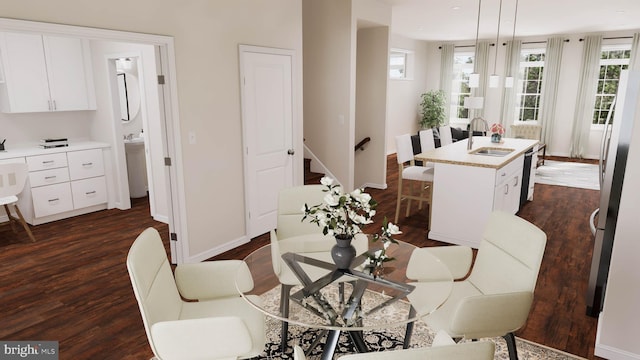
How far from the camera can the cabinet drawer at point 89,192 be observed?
214 inches

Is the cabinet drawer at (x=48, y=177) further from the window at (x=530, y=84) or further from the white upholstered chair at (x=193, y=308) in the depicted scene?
the window at (x=530, y=84)

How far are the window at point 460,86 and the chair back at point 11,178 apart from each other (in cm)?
1004

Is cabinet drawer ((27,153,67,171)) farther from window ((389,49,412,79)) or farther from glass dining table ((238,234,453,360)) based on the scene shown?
window ((389,49,412,79))

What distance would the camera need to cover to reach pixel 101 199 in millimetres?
5703

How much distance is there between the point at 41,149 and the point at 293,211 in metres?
3.84

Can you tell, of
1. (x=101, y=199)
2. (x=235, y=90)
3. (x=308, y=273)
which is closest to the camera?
(x=308, y=273)

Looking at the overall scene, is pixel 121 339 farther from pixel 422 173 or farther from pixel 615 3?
pixel 615 3

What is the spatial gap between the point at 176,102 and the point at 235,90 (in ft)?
2.26

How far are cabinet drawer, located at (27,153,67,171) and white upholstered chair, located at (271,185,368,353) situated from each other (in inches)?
143

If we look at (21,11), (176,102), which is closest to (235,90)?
(176,102)

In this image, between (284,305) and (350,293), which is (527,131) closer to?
(350,293)

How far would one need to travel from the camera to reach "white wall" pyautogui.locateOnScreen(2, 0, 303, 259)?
3600 millimetres

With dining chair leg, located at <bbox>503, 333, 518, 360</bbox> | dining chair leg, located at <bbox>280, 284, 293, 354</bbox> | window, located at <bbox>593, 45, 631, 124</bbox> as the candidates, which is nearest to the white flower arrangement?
dining chair leg, located at <bbox>280, 284, 293, 354</bbox>

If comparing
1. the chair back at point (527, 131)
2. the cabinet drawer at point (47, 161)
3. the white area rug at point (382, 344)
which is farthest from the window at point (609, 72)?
the cabinet drawer at point (47, 161)
